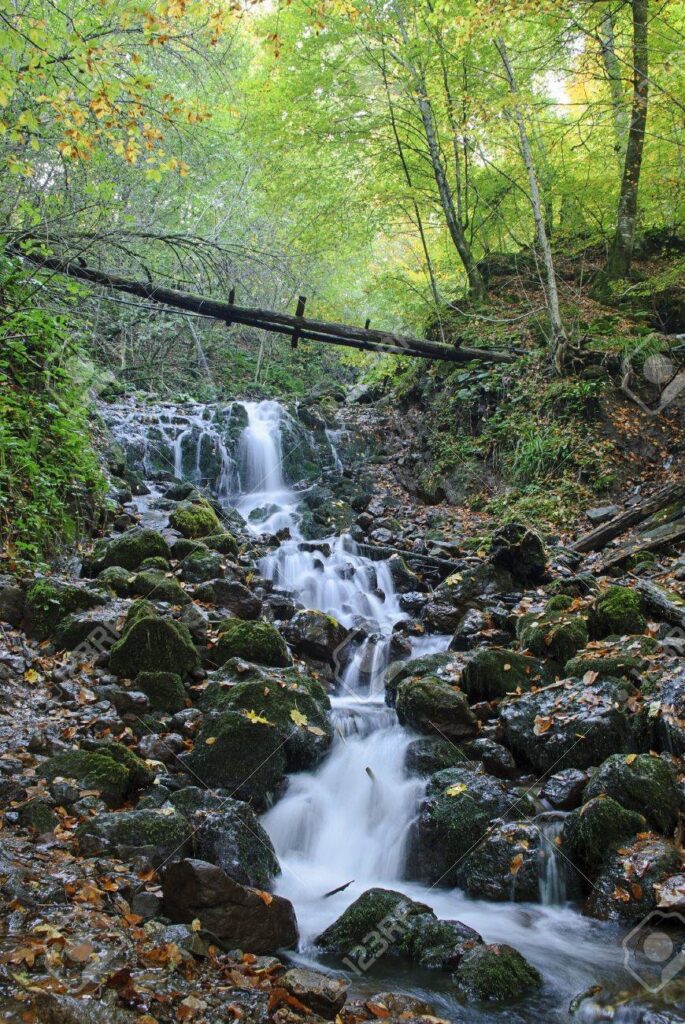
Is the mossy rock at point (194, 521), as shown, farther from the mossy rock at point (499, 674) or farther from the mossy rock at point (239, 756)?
→ the mossy rock at point (499, 674)

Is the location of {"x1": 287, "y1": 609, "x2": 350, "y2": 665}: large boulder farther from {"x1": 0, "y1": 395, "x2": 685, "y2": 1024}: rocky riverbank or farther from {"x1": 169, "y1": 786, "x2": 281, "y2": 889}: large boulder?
{"x1": 169, "y1": 786, "x2": 281, "y2": 889}: large boulder

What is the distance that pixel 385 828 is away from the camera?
5.64 m

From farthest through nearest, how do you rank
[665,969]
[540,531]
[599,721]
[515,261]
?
[515,261] < [540,531] < [599,721] < [665,969]

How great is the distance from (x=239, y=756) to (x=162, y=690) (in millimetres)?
987

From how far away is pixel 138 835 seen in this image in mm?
4145

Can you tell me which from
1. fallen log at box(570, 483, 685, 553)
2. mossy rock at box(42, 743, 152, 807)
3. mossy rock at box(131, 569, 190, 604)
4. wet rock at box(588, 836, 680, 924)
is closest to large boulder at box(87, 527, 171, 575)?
mossy rock at box(131, 569, 190, 604)

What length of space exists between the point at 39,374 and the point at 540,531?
24.1 ft

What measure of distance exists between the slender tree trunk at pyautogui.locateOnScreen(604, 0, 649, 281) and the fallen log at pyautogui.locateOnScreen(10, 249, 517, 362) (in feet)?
8.61

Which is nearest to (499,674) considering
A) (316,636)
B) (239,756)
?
(316,636)

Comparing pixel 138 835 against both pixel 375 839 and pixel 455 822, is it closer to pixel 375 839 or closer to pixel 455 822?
pixel 375 839

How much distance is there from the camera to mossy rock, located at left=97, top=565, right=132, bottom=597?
7.60 m

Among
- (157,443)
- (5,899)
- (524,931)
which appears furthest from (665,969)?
(157,443)

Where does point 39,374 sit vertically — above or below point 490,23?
below

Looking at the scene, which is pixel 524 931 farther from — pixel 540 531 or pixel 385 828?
pixel 540 531
